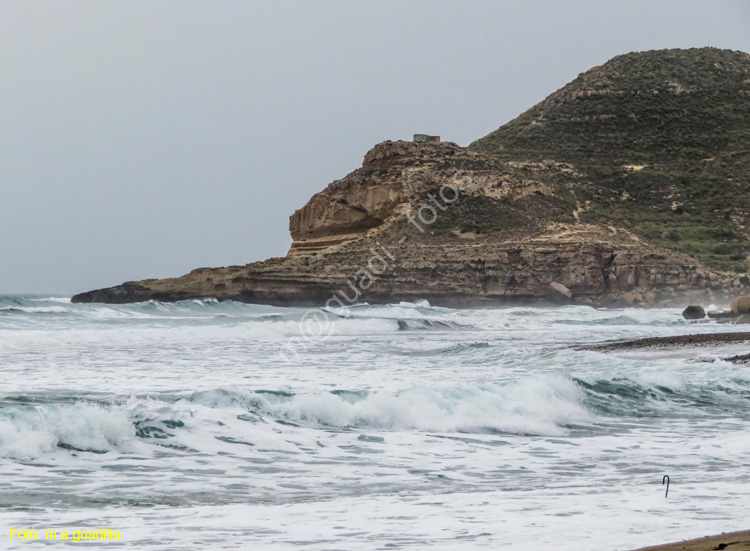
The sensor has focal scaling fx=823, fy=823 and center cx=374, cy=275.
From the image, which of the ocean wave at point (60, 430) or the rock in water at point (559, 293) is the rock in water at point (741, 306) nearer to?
the rock in water at point (559, 293)

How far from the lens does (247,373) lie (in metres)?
15.8

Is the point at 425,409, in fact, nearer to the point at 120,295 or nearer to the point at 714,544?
the point at 714,544

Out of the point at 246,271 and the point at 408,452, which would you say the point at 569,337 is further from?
the point at 246,271

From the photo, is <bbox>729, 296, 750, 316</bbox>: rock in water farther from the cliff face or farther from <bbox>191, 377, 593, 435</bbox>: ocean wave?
<bbox>191, 377, 593, 435</bbox>: ocean wave

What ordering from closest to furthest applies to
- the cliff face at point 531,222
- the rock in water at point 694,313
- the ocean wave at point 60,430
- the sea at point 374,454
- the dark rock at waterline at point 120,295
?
1. the sea at point 374,454
2. the ocean wave at point 60,430
3. the rock in water at point 694,313
4. the cliff face at point 531,222
5. the dark rock at waterline at point 120,295

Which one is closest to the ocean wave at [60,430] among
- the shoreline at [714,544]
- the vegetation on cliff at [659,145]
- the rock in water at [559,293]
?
the shoreline at [714,544]

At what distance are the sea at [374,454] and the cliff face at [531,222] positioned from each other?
39336 mm

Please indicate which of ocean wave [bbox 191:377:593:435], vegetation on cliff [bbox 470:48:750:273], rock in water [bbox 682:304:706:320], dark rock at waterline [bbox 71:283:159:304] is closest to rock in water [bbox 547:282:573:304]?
vegetation on cliff [bbox 470:48:750:273]

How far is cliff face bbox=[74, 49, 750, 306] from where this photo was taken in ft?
185

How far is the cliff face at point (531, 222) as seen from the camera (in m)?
56.5

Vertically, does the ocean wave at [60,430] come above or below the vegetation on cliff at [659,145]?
below

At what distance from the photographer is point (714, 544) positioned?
4672 millimetres

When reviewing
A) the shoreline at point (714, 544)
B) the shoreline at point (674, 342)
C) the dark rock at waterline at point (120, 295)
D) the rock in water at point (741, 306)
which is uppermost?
the dark rock at waterline at point (120, 295)

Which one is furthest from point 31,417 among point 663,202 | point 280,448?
point 663,202
